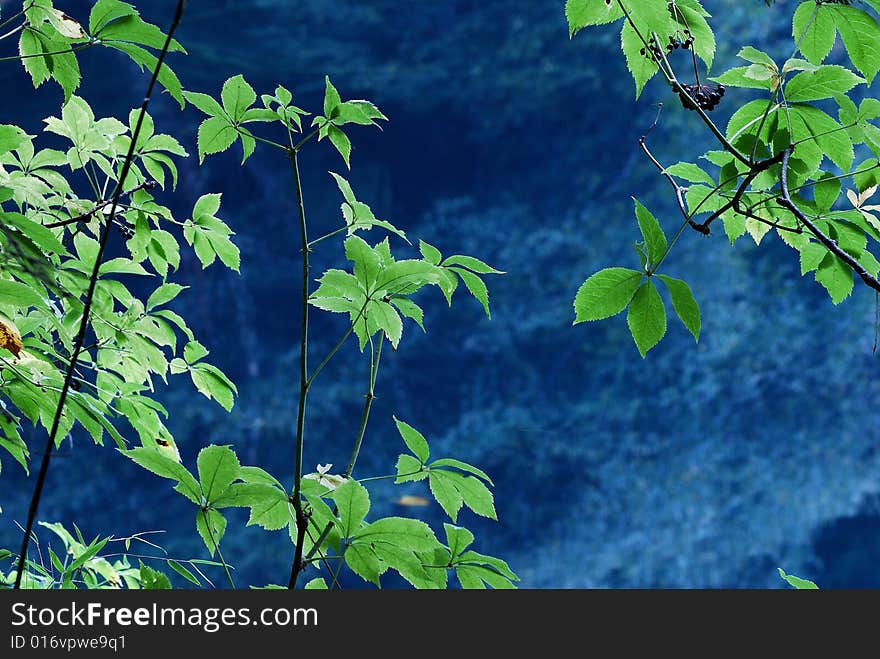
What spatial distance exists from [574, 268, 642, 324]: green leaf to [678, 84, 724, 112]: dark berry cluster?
0.44 feet

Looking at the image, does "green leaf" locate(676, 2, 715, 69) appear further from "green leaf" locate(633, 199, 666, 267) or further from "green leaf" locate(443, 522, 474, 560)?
"green leaf" locate(443, 522, 474, 560)

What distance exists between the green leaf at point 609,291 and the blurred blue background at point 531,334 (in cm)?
600

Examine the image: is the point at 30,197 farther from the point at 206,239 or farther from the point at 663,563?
the point at 663,563

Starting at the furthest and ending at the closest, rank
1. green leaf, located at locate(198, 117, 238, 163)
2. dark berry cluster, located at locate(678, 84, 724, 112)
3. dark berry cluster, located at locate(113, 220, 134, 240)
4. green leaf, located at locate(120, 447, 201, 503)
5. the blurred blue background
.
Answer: the blurred blue background → dark berry cluster, located at locate(113, 220, 134, 240) → green leaf, located at locate(198, 117, 238, 163) → dark berry cluster, located at locate(678, 84, 724, 112) → green leaf, located at locate(120, 447, 201, 503)

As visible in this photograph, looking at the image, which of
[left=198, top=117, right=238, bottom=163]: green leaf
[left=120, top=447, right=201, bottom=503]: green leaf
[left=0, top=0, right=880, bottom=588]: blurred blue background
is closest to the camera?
[left=120, top=447, right=201, bottom=503]: green leaf

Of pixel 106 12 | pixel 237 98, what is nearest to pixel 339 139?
pixel 237 98

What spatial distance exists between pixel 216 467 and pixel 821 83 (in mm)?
482

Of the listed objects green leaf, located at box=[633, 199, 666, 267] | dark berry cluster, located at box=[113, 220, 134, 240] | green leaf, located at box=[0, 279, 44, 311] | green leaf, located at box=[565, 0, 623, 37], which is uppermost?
dark berry cluster, located at box=[113, 220, 134, 240]

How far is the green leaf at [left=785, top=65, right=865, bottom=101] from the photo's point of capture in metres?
0.57

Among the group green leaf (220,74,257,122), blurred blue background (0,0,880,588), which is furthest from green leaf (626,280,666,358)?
blurred blue background (0,0,880,588)

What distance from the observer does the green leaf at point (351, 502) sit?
0.50 metres

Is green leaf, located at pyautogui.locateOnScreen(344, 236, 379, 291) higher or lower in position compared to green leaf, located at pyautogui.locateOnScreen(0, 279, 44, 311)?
lower

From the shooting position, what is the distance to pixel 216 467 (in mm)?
481

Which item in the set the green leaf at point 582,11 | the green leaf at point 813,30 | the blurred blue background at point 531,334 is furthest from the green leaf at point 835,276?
the blurred blue background at point 531,334
